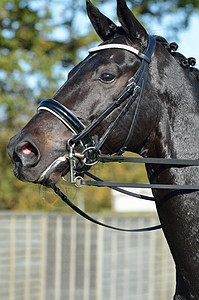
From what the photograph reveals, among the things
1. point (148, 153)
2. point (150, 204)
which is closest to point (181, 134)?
point (148, 153)

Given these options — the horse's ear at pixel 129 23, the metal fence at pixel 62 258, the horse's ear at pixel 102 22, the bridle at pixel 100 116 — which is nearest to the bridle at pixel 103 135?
the bridle at pixel 100 116

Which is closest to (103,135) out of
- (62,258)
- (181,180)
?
(181,180)

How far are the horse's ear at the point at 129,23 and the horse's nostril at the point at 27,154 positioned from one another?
0.88m

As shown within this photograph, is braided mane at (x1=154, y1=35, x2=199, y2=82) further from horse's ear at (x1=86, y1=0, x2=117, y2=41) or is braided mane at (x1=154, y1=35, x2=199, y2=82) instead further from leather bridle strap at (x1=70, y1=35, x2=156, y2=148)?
horse's ear at (x1=86, y1=0, x2=117, y2=41)

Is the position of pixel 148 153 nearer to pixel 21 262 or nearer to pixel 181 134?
pixel 181 134

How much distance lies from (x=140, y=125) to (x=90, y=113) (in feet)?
0.99

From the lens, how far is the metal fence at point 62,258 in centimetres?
795

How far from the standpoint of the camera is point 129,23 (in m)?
2.86

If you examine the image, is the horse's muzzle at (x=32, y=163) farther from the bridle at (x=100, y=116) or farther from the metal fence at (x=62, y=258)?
the metal fence at (x=62, y=258)

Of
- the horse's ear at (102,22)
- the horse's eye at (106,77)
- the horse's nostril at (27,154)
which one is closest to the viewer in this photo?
the horse's nostril at (27,154)

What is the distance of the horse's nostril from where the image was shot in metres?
2.61

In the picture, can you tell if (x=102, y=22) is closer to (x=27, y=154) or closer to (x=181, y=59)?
(x=181, y=59)

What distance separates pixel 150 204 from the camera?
481 inches

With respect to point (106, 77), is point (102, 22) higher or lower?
higher
